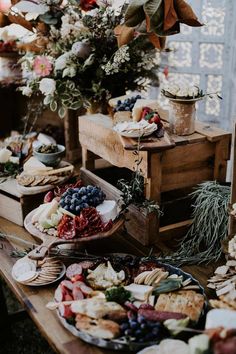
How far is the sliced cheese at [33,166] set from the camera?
216 centimetres

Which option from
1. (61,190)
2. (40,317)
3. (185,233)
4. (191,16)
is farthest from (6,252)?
(191,16)

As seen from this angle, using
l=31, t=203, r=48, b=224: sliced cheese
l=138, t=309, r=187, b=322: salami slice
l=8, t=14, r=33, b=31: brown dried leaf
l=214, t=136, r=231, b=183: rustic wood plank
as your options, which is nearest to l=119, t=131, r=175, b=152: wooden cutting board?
l=214, t=136, r=231, b=183: rustic wood plank

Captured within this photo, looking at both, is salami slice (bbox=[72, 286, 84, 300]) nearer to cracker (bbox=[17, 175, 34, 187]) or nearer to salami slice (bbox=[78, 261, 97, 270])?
salami slice (bbox=[78, 261, 97, 270])

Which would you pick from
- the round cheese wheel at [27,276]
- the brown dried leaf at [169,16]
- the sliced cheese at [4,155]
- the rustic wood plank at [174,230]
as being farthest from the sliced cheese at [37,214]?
the brown dried leaf at [169,16]

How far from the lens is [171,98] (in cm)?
192

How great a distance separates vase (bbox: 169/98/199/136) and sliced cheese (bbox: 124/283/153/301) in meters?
0.68

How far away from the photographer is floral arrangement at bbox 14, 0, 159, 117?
2.29 m

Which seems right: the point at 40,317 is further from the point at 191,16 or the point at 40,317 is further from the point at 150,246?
the point at 191,16

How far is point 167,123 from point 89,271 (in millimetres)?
755

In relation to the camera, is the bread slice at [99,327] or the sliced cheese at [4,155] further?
the sliced cheese at [4,155]

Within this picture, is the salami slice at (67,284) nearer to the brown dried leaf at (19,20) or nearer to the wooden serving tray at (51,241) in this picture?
the wooden serving tray at (51,241)

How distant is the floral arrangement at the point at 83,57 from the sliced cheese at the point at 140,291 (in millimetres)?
1026

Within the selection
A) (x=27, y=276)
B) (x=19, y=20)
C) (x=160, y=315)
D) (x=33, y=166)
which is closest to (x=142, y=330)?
(x=160, y=315)

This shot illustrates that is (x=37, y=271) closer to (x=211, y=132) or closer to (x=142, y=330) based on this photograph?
(x=142, y=330)
